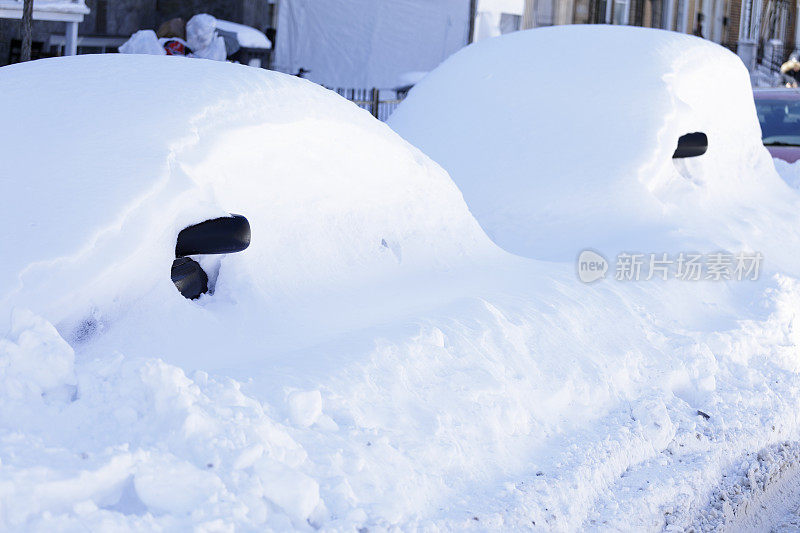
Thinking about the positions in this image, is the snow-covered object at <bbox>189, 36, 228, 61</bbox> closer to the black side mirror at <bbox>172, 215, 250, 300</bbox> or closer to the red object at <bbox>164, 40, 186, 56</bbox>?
the red object at <bbox>164, 40, 186, 56</bbox>

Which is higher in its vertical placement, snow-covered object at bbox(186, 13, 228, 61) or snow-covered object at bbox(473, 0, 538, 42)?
snow-covered object at bbox(473, 0, 538, 42)

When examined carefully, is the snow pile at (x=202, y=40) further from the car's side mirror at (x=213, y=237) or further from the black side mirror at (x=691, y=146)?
the car's side mirror at (x=213, y=237)

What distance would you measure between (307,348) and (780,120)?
9.30 m

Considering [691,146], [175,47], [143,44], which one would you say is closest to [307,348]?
[691,146]

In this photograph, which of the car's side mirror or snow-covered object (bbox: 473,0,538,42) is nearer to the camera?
the car's side mirror

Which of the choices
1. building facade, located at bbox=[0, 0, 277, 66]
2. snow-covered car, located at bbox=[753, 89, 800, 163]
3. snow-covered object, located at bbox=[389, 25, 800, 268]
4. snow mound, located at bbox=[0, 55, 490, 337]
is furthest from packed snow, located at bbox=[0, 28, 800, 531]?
building facade, located at bbox=[0, 0, 277, 66]

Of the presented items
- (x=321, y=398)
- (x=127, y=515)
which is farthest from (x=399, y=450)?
(x=127, y=515)

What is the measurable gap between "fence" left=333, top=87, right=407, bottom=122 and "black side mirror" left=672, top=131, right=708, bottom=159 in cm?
465

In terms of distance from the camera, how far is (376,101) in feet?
45.5

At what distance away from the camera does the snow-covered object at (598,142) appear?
6199mm

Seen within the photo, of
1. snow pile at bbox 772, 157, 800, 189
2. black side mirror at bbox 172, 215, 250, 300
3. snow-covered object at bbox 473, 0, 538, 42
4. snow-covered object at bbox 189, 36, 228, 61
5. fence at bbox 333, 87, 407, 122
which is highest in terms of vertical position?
snow-covered object at bbox 473, 0, 538, 42

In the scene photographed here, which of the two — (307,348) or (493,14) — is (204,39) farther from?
(307,348)

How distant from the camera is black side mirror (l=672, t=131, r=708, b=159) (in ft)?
22.3

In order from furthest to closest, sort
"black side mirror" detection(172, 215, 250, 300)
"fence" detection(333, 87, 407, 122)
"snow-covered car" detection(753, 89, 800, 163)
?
"fence" detection(333, 87, 407, 122), "snow-covered car" detection(753, 89, 800, 163), "black side mirror" detection(172, 215, 250, 300)
